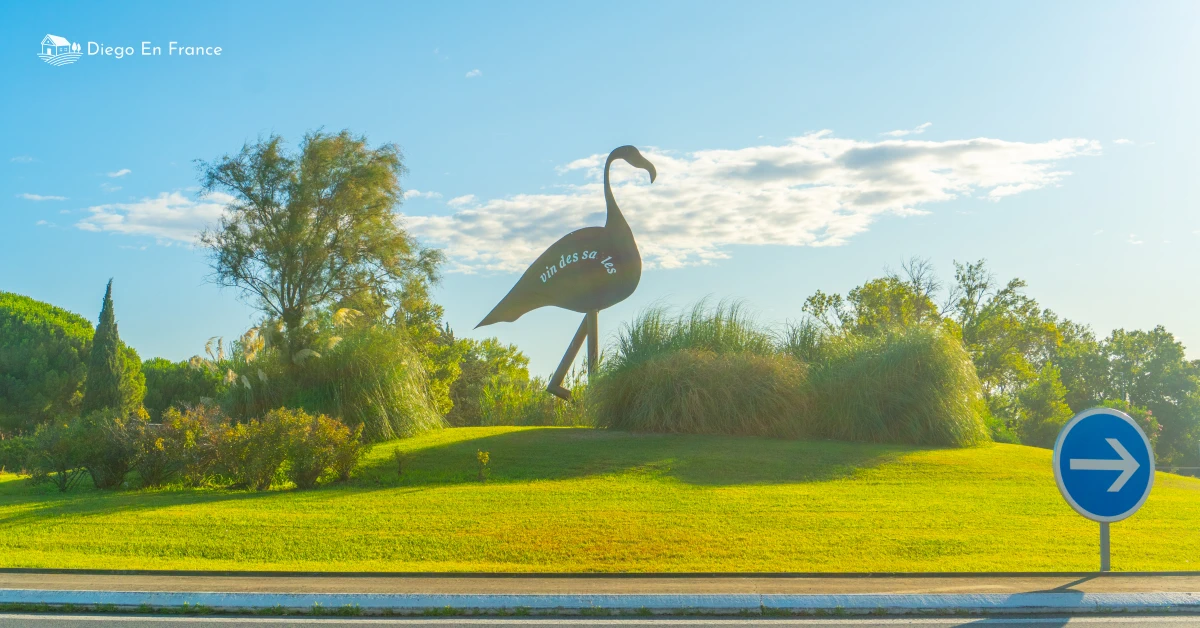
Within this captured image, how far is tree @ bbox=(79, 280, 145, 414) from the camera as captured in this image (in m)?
32.2

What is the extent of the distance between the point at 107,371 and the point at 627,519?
28.8m

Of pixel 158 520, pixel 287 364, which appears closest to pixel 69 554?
pixel 158 520

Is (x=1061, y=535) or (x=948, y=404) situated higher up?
(x=948, y=404)

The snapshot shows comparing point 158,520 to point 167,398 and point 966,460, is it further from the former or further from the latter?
point 167,398

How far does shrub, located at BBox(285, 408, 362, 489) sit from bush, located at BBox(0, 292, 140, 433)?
27815mm

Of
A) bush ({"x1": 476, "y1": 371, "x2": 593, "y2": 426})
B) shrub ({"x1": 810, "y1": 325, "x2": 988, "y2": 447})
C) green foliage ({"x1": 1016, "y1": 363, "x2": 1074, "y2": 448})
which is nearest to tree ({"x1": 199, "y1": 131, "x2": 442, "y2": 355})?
bush ({"x1": 476, "y1": 371, "x2": 593, "y2": 426})

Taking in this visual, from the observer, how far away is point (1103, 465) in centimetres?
670

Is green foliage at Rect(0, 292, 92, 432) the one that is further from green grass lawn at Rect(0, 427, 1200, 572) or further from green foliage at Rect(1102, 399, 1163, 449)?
green foliage at Rect(1102, 399, 1163, 449)

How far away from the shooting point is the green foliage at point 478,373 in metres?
36.7

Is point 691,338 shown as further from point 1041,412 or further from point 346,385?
point 1041,412

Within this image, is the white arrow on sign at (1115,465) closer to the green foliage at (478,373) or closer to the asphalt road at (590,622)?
the asphalt road at (590,622)

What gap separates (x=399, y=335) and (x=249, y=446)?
5811 millimetres

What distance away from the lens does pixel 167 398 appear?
39.8 metres

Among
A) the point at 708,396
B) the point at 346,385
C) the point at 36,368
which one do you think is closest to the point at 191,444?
the point at 346,385
